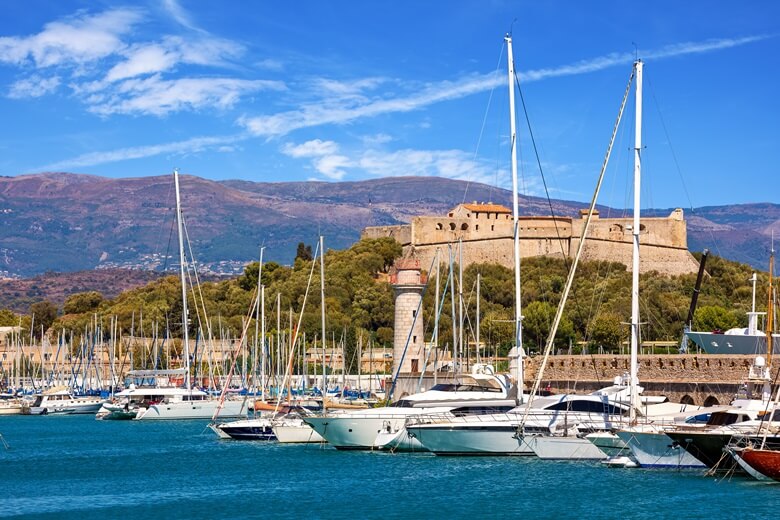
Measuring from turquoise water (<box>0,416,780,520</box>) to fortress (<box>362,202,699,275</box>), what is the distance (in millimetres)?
52608

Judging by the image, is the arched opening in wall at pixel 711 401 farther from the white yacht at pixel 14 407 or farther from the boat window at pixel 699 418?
the white yacht at pixel 14 407

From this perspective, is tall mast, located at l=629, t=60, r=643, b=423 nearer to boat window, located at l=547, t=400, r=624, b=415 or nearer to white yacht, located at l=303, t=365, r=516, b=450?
boat window, located at l=547, t=400, r=624, b=415

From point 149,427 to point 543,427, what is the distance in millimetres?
25737

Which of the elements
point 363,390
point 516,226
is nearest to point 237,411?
point 363,390

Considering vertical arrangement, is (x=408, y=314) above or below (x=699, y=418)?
above

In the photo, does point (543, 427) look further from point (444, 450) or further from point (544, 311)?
point (544, 311)

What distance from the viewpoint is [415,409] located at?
3338 cm

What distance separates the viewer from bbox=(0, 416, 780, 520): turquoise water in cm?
2469

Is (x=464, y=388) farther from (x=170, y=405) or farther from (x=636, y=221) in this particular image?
(x=170, y=405)

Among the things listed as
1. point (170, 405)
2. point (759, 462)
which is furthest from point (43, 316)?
point (759, 462)

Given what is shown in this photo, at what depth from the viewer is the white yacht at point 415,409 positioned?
32469 millimetres

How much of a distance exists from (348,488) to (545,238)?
6328 centimetres

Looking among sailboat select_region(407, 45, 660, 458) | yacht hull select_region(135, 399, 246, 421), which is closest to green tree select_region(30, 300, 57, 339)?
yacht hull select_region(135, 399, 246, 421)

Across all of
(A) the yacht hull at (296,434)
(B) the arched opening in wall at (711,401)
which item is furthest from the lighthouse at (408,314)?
(B) the arched opening in wall at (711,401)
